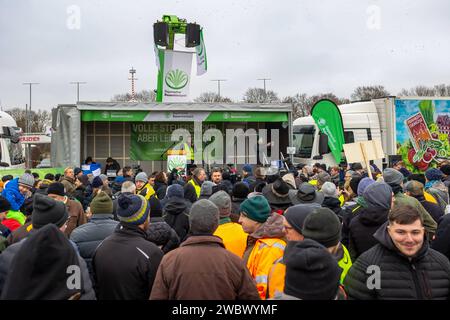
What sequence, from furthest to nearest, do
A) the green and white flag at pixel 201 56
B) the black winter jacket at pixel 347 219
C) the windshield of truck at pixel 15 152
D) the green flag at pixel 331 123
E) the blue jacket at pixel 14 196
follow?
1. the windshield of truck at pixel 15 152
2. the green and white flag at pixel 201 56
3. the green flag at pixel 331 123
4. the blue jacket at pixel 14 196
5. the black winter jacket at pixel 347 219

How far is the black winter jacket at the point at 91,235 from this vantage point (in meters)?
4.26

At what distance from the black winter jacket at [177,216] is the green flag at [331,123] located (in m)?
11.8

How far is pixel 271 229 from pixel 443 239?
4.84ft

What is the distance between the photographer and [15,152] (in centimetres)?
2005

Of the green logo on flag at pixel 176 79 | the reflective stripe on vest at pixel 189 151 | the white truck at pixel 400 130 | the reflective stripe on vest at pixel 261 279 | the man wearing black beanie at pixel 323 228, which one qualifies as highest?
the green logo on flag at pixel 176 79

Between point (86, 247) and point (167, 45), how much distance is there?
14.4 m

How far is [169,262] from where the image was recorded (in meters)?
3.14

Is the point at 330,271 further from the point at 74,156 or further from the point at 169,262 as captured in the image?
the point at 74,156

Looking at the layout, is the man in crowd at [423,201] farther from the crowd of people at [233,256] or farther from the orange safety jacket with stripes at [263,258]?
the orange safety jacket with stripes at [263,258]

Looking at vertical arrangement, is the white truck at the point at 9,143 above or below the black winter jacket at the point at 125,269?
above

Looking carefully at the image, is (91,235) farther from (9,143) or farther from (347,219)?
(9,143)

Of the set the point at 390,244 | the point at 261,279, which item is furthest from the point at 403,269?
the point at 261,279

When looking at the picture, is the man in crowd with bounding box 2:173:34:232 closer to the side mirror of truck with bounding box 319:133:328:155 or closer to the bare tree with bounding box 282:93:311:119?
the side mirror of truck with bounding box 319:133:328:155

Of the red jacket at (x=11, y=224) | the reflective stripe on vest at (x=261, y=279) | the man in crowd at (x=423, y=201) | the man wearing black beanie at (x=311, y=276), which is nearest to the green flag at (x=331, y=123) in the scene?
the man in crowd at (x=423, y=201)
